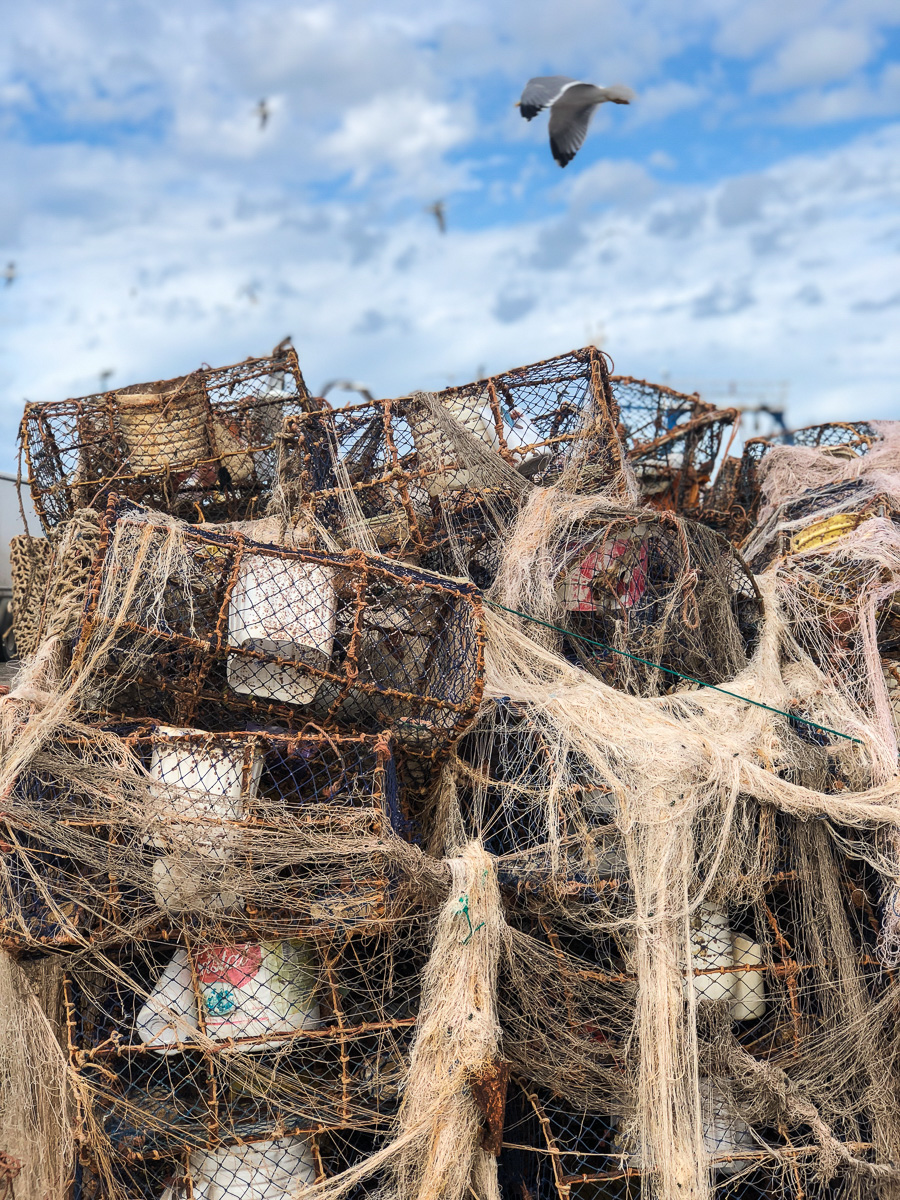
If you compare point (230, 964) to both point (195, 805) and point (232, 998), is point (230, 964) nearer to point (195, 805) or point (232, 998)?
point (232, 998)

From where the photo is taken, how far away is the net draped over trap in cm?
249

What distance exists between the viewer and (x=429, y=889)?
8.41 ft

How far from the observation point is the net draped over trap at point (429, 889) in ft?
8.18

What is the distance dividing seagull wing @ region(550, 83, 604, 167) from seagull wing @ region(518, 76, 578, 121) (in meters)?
0.04

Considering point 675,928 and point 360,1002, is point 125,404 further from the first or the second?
point 675,928

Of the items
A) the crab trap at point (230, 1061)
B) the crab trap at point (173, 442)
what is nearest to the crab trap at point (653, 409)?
the crab trap at point (173, 442)

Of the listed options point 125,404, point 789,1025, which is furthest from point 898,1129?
point 125,404

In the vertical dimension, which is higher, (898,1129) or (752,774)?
(752,774)

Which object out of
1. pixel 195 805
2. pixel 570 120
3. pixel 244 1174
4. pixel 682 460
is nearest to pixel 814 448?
pixel 682 460

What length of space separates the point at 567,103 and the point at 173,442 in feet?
6.01

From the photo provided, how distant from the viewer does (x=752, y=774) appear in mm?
2703

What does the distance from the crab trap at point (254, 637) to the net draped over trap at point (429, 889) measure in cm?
1

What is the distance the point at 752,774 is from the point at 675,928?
1.41 feet

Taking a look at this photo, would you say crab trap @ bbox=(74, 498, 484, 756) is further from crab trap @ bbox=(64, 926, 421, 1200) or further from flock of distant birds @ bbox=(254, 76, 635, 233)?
flock of distant birds @ bbox=(254, 76, 635, 233)
